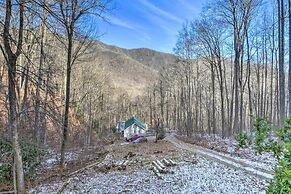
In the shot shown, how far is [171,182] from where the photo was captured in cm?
821

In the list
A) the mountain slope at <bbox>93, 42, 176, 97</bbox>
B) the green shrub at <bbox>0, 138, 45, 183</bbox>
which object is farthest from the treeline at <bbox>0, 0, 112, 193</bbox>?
the mountain slope at <bbox>93, 42, 176, 97</bbox>

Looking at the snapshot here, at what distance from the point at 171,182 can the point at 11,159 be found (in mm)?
5448

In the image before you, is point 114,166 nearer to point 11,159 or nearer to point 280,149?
point 11,159

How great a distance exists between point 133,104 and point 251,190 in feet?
199

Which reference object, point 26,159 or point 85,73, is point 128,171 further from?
point 85,73

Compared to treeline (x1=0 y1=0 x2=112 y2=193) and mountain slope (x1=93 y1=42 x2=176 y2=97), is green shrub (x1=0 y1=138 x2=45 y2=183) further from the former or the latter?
mountain slope (x1=93 y1=42 x2=176 y2=97)

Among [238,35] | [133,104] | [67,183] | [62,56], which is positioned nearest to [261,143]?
[67,183]

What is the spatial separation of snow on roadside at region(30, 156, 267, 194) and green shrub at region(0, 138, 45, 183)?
102cm

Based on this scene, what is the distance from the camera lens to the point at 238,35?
1772 cm

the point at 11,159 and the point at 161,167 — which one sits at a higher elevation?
the point at 11,159

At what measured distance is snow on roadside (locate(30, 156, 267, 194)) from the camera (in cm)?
736

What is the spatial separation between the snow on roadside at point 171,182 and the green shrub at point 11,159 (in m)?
1.02

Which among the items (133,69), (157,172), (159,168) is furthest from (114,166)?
(133,69)

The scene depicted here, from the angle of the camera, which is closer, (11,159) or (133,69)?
(11,159)
